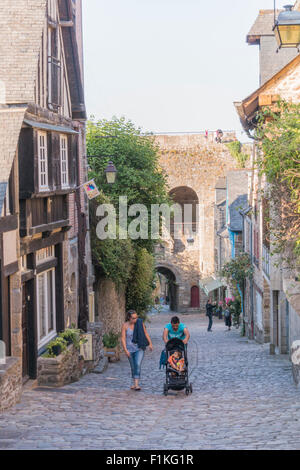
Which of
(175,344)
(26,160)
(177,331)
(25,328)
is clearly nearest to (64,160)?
(26,160)

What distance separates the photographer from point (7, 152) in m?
9.94

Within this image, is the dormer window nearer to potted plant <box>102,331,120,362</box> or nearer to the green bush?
the green bush

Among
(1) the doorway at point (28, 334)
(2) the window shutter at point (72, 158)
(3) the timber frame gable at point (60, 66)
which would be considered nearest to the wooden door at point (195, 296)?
(3) the timber frame gable at point (60, 66)

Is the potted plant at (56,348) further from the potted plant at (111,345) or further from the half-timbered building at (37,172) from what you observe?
the potted plant at (111,345)

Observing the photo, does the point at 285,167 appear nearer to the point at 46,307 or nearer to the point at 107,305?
the point at 46,307

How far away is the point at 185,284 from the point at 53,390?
3234 centimetres

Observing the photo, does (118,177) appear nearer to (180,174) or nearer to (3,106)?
(3,106)

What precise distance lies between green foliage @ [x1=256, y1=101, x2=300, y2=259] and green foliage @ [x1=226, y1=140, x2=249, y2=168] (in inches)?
1140

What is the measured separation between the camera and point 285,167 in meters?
11.6

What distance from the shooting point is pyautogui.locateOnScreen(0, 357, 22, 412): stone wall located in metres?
8.82

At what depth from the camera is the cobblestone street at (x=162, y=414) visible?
22.2 ft

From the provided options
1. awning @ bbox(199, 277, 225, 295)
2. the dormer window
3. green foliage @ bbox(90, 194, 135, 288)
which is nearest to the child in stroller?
the dormer window

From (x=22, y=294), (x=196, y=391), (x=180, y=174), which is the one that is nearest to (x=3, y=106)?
(x=22, y=294)

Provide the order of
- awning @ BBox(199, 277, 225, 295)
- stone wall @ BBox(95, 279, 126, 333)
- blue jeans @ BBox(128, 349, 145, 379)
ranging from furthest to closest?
awning @ BBox(199, 277, 225, 295) → stone wall @ BBox(95, 279, 126, 333) → blue jeans @ BBox(128, 349, 145, 379)
